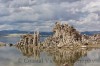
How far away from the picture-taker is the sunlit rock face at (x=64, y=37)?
8244 cm

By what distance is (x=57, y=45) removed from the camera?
81.5 metres

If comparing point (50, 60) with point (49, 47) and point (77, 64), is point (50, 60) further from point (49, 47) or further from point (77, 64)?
point (49, 47)

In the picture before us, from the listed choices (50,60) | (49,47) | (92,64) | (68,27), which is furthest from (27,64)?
(68,27)

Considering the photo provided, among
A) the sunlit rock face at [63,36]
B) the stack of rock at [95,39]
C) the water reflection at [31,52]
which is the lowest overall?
the water reflection at [31,52]

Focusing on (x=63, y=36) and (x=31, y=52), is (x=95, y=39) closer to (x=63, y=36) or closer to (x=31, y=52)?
(x=63, y=36)

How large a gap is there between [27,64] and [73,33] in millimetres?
36339

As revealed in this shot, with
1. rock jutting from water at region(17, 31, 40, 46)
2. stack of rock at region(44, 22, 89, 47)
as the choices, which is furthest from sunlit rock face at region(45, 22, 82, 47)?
rock jutting from water at region(17, 31, 40, 46)

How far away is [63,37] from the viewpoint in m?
83.9

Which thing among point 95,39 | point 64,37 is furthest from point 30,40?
point 95,39

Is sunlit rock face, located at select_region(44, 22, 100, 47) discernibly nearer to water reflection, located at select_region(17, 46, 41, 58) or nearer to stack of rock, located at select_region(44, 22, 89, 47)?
stack of rock, located at select_region(44, 22, 89, 47)

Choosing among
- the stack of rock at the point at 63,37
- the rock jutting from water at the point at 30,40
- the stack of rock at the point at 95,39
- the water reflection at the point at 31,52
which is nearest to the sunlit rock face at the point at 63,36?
the stack of rock at the point at 63,37

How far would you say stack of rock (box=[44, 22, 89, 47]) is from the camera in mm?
82438

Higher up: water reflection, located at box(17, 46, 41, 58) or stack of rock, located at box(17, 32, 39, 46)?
stack of rock, located at box(17, 32, 39, 46)

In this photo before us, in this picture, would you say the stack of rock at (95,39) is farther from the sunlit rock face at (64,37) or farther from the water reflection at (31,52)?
the water reflection at (31,52)
